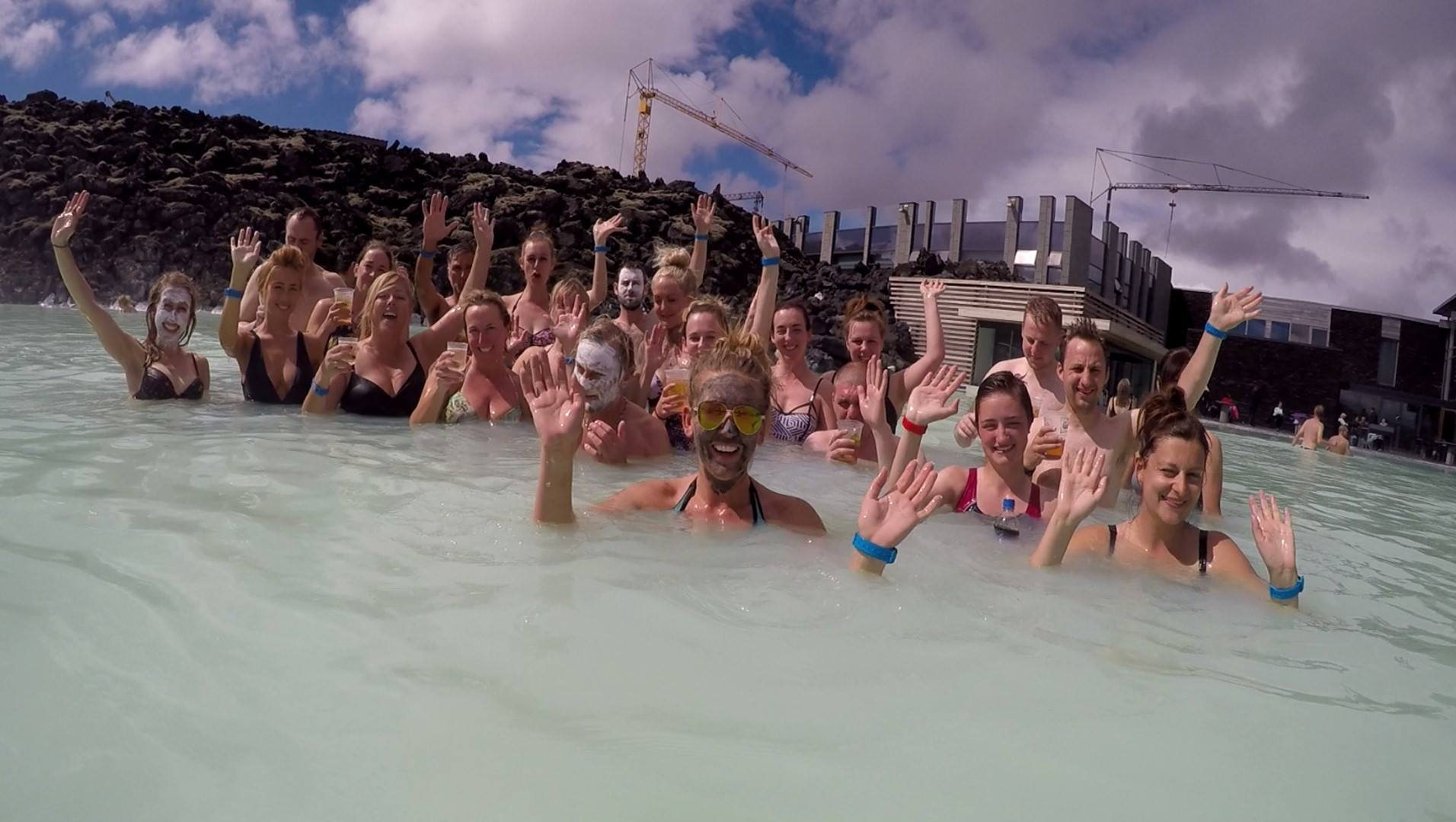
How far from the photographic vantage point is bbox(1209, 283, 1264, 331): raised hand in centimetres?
489

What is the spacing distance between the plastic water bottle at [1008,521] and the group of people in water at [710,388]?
2cm

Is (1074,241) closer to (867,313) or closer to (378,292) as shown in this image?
(867,313)

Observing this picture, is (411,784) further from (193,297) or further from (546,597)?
(193,297)

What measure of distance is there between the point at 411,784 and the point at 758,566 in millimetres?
1779

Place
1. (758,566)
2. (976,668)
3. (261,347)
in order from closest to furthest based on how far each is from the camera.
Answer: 1. (976,668)
2. (758,566)
3. (261,347)

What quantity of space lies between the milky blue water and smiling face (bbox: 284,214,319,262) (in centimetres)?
363

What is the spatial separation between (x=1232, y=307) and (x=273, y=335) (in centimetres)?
693

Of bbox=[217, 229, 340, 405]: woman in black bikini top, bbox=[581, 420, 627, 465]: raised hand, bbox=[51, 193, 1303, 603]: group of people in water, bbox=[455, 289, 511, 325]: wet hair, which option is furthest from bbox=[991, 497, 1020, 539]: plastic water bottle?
bbox=[217, 229, 340, 405]: woman in black bikini top

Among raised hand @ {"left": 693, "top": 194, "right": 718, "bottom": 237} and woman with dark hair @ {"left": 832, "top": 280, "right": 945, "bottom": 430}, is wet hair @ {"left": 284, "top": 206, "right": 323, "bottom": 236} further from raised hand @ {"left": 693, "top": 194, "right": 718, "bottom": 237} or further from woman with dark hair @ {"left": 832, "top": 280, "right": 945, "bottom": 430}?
woman with dark hair @ {"left": 832, "top": 280, "right": 945, "bottom": 430}

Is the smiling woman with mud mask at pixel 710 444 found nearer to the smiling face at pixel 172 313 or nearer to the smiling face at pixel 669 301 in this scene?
the smiling face at pixel 669 301

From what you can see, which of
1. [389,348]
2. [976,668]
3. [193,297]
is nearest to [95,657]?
[976,668]

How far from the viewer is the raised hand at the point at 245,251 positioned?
6.60 metres

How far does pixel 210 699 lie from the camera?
2.07 metres

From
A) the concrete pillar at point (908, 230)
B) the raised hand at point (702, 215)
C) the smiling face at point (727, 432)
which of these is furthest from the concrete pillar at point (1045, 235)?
the smiling face at point (727, 432)
